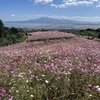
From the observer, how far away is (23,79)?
736cm

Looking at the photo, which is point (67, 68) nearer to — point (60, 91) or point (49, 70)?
point (49, 70)

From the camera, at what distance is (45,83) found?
7.45 m

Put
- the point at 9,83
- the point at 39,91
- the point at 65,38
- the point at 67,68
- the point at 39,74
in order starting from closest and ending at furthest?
the point at 39,91, the point at 9,83, the point at 39,74, the point at 67,68, the point at 65,38

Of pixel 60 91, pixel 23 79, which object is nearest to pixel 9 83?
pixel 23 79

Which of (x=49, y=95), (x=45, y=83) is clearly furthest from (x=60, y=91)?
(x=45, y=83)

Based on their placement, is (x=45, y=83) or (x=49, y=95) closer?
(x=49, y=95)

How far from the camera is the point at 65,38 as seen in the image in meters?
31.0

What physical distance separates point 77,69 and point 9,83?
2.62 m

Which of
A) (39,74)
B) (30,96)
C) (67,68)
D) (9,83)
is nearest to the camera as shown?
(30,96)

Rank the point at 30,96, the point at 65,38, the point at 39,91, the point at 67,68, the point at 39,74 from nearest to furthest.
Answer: the point at 30,96, the point at 39,91, the point at 39,74, the point at 67,68, the point at 65,38

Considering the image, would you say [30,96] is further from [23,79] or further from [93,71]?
[93,71]

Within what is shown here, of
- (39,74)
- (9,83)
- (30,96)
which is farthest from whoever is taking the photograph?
(39,74)

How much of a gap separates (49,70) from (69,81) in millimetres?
1358

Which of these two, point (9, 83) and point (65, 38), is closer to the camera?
point (9, 83)
